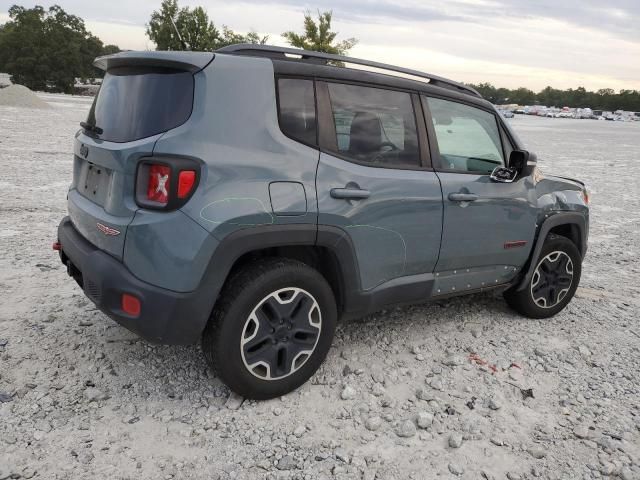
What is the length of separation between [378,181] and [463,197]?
74cm

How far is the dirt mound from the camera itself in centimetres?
2731

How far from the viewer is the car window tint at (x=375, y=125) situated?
323 cm

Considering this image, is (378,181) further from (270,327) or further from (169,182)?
(169,182)

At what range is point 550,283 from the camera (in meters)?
4.62

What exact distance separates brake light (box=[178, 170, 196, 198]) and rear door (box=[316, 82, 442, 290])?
2.29ft

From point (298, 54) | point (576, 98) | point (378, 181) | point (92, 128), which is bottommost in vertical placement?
point (378, 181)

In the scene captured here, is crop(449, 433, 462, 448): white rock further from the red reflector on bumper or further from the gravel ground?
the red reflector on bumper

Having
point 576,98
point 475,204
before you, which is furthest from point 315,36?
point 576,98

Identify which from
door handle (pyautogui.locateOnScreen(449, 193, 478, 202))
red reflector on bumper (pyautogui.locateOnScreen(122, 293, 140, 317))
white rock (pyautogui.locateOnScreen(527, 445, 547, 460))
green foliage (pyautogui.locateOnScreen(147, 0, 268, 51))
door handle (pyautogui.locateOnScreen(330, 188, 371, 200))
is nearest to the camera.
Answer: red reflector on bumper (pyautogui.locateOnScreen(122, 293, 140, 317))

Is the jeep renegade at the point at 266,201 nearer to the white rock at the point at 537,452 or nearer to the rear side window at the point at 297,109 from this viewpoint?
the rear side window at the point at 297,109

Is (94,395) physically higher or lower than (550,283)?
lower

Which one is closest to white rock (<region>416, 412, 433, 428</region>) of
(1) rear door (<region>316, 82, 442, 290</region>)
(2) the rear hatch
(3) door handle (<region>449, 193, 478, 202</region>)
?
(1) rear door (<region>316, 82, 442, 290</region>)

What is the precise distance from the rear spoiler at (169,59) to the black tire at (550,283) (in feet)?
9.96

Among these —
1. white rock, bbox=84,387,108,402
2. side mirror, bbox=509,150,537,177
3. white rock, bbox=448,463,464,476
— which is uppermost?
side mirror, bbox=509,150,537,177
